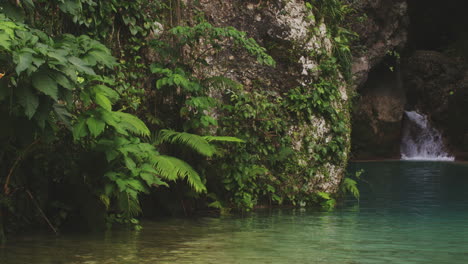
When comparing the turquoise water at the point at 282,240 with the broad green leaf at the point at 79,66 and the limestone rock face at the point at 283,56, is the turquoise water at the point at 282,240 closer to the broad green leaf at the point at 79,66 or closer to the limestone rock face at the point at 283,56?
the limestone rock face at the point at 283,56

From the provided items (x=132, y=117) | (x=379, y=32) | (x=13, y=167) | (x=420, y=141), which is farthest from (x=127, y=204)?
(x=420, y=141)

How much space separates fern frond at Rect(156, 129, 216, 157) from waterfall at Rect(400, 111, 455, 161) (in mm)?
19825

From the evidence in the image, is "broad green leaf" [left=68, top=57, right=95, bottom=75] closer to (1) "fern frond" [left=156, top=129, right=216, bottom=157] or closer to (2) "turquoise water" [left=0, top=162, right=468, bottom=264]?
(2) "turquoise water" [left=0, top=162, right=468, bottom=264]

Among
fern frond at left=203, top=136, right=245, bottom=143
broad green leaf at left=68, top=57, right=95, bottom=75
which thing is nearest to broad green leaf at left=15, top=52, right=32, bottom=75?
broad green leaf at left=68, top=57, right=95, bottom=75

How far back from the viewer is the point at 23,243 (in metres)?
5.84

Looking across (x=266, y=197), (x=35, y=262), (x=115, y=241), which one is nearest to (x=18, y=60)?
(x=35, y=262)

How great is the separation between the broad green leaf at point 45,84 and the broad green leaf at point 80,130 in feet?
3.80

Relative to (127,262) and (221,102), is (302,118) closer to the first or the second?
(221,102)

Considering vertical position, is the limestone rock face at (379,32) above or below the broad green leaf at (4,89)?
above

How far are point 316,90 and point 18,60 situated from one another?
5594 mm

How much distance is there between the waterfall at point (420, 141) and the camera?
2589 cm

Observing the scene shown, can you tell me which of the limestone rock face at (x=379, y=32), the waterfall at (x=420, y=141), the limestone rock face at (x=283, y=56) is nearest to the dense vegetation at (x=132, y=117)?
the limestone rock face at (x=283, y=56)

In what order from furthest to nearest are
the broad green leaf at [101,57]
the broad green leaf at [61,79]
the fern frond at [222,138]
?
the fern frond at [222,138], the broad green leaf at [101,57], the broad green leaf at [61,79]

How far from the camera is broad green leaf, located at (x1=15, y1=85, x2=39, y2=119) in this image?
201 inches
